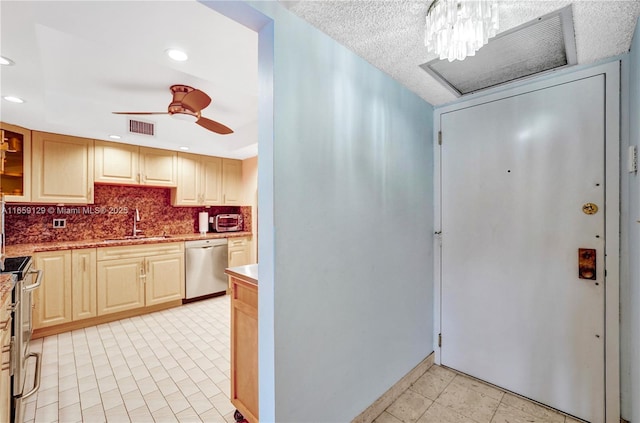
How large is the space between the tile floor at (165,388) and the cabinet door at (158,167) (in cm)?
193

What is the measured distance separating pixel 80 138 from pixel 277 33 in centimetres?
333

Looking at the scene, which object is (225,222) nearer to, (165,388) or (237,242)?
(237,242)

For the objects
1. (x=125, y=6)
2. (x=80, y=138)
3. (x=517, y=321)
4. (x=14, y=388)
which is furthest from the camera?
(x=80, y=138)

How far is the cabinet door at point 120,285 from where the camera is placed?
3.23 m

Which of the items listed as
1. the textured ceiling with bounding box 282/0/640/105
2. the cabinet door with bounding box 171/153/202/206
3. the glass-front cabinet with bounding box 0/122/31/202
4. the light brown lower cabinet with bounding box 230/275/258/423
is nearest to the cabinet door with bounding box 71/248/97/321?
the glass-front cabinet with bounding box 0/122/31/202

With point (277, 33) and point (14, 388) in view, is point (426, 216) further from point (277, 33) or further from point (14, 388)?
point (14, 388)

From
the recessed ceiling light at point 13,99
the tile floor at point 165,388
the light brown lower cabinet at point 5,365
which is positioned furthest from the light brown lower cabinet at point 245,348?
the recessed ceiling light at point 13,99

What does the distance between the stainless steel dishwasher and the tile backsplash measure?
0.65 metres

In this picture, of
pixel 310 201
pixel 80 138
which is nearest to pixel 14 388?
pixel 310 201

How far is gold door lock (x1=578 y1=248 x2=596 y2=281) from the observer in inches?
66.2

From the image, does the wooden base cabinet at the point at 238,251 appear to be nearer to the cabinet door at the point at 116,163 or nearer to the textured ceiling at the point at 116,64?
the cabinet door at the point at 116,163

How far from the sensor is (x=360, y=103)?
5.45ft

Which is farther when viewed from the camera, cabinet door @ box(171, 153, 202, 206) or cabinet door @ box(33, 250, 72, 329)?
cabinet door @ box(171, 153, 202, 206)

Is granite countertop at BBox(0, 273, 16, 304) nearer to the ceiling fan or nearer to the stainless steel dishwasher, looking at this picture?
the ceiling fan
